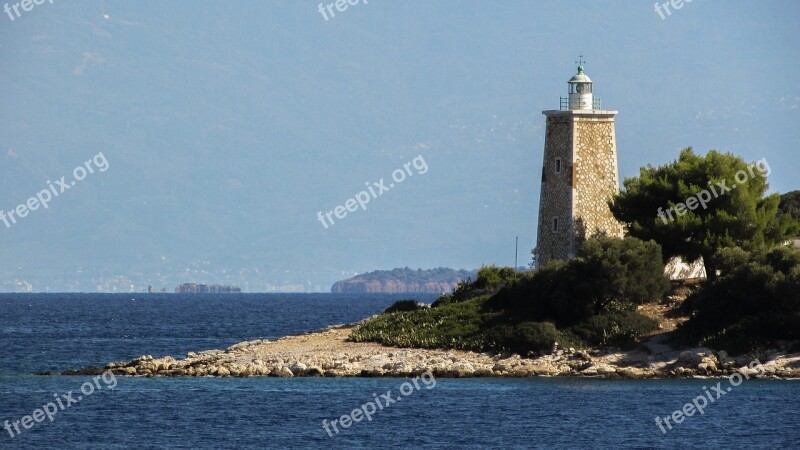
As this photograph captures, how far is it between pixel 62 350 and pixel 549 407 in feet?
101

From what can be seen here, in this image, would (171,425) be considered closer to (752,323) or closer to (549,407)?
(549,407)

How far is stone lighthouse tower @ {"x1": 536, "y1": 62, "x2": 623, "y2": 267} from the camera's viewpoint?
6175 centimetres

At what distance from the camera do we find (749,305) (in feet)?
171

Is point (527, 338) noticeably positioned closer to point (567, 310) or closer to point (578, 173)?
point (567, 310)

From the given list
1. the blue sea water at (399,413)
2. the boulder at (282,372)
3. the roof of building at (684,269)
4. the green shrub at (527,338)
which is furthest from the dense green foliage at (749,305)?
the boulder at (282,372)

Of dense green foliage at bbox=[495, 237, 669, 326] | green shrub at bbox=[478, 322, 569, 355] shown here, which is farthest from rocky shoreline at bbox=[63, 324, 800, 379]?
dense green foliage at bbox=[495, 237, 669, 326]

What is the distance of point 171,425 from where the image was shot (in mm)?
42062

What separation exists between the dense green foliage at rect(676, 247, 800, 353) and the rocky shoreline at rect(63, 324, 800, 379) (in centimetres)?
77

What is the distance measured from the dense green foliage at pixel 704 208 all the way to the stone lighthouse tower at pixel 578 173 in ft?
5.61

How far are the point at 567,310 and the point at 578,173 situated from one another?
8.49 m

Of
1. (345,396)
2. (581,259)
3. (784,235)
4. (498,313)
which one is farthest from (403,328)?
(784,235)

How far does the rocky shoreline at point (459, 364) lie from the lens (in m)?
50.1

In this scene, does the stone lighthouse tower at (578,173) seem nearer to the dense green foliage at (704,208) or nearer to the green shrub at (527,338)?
the dense green foliage at (704,208)

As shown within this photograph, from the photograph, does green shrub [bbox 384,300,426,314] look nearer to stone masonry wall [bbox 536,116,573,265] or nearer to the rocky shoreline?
stone masonry wall [bbox 536,116,573,265]
